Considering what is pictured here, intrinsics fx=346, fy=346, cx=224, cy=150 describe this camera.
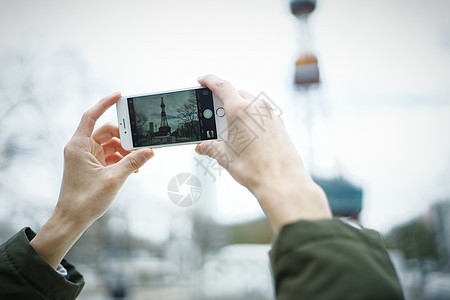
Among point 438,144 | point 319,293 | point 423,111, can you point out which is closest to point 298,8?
point 423,111

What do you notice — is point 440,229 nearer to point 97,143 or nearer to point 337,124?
point 337,124

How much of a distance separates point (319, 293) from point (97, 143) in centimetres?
41

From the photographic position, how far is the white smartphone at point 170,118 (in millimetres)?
489

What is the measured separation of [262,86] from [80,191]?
0.81 metres

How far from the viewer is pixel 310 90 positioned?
190 cm

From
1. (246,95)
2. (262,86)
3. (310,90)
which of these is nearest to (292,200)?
(246,95)

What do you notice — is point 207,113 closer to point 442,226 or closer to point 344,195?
point 344,195

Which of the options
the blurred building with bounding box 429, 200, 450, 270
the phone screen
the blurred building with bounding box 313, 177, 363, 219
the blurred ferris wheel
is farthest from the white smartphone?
the blurred building with bounding box 429, 200, 450, 270

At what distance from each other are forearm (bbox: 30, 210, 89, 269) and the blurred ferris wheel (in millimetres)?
1324

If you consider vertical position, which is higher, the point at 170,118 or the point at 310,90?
the point at 310,90

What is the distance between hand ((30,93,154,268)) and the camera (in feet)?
1.23

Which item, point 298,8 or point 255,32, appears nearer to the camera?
point 255,32

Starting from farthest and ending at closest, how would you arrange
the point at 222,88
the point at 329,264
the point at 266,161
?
the point at 222,88 → the point at 266,161 → the point at 329,264

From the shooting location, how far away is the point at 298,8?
1627 mm
